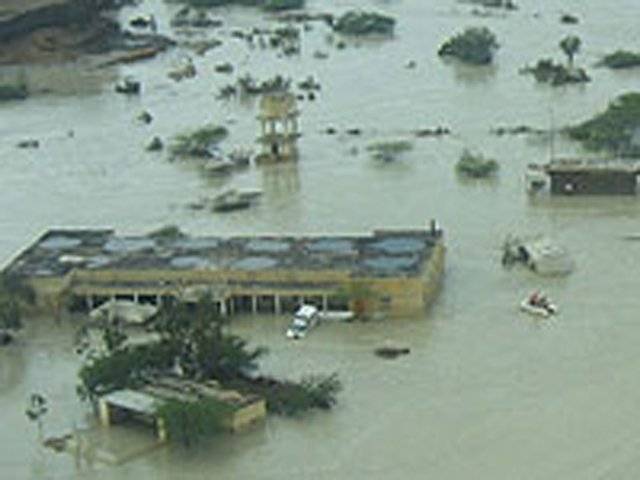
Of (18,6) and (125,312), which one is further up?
(18,6)

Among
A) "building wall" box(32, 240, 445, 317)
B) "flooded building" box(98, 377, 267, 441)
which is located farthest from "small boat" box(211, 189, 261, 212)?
"flooded building" box(98, 377, 267, 441)

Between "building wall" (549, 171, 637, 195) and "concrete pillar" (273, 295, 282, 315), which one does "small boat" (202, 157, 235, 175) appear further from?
"concrete pillar" (273, 295, 282, 315)

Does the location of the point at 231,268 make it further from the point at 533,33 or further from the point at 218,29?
the point at 218,29

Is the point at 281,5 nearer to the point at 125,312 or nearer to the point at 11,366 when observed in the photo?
the point at 125,312

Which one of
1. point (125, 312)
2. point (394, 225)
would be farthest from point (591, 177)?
point (125, 312)

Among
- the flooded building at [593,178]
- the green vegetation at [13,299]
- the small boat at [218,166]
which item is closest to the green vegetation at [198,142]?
the small boat at [218,166]

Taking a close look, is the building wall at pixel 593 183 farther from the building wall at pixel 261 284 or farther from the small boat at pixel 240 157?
the small boat at pixel 240 157
